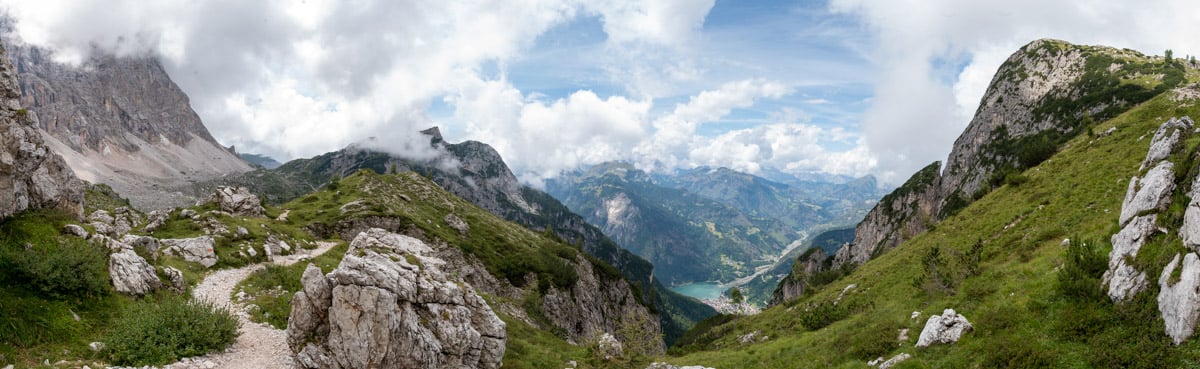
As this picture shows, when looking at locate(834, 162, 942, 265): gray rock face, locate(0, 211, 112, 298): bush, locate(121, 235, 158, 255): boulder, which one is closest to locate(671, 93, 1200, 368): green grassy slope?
locate(0, 211, 112, 298): bush

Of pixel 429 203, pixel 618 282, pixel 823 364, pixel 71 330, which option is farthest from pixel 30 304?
pixel 618 282

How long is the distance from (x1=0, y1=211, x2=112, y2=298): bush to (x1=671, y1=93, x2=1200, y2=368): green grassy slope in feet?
125

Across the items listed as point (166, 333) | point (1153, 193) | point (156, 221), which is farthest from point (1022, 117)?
point (156, 221)

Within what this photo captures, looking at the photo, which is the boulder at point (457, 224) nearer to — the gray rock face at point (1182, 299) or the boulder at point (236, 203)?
the boulder at point (236, 203)

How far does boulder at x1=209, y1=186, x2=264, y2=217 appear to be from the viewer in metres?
66.9

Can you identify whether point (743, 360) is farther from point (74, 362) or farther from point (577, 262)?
point (577, 262)

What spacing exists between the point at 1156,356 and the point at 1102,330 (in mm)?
3068

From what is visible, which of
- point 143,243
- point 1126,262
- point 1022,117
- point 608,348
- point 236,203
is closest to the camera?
point 1126,262

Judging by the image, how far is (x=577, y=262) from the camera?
13950cm

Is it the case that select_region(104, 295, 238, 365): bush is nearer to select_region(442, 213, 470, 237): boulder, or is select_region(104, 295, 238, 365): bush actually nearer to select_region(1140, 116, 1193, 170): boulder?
select_region(1140, 116, 1193, 170): boulder

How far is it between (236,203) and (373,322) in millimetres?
62074

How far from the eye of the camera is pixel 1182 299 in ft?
49.8

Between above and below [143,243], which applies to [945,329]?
below

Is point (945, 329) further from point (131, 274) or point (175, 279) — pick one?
point (175, 279)
